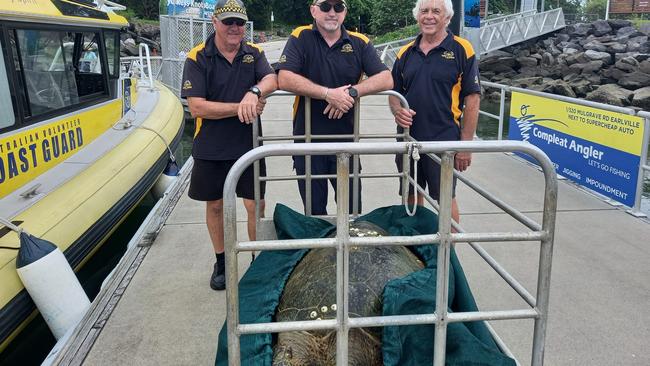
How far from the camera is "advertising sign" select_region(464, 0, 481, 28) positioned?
30.2 feet

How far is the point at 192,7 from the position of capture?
18719 mm

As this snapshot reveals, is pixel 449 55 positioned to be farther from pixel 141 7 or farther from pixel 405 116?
pixel 141 7

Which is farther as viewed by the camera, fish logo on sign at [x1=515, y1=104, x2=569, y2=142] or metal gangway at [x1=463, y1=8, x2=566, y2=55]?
metal gangway at [x1=463, y1=8, x2=566, y2=55]

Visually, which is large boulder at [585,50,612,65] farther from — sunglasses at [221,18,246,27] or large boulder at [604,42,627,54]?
sunglasses at [221,18,246,27]

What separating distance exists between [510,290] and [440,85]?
1594 millimetres

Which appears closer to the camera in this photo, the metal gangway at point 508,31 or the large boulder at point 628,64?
the metal gangway at point 508,31

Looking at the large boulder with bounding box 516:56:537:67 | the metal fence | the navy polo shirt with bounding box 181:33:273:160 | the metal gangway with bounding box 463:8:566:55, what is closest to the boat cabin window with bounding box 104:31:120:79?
the navy polo shirt with bounding box 181:33:273:160

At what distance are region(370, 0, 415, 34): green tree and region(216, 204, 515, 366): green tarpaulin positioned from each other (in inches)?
1849

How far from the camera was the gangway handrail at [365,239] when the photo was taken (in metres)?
2.04

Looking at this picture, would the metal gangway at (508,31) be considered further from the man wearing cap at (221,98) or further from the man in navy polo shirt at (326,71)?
the man wearing cap at (221,98)

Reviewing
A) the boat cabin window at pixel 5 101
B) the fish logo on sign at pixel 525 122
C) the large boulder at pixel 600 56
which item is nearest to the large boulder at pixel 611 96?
the large boulder at pixel 600 56

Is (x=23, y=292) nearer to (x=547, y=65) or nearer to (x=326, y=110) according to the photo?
(x=326, y=110)

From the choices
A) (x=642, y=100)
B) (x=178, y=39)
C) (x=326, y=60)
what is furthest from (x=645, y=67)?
(x=326, y=60)

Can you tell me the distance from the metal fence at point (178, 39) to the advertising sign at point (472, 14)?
20.9 feet
